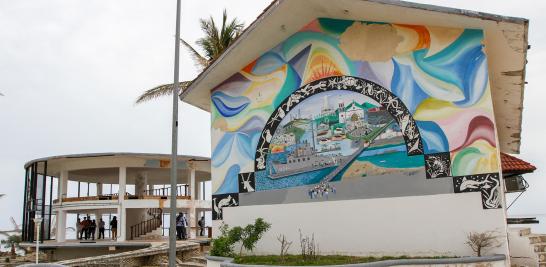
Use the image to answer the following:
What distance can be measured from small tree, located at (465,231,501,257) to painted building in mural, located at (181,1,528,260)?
0.50 feet

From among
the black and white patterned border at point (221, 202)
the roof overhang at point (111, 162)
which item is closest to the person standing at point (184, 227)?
the roof overhang at point (111, 162)

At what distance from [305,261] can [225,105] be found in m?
6.37

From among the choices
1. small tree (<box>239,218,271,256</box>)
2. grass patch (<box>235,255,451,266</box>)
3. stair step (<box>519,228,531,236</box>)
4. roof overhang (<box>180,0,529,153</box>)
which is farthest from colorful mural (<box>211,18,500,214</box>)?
stair step (<box>519,228,531,236</box>)

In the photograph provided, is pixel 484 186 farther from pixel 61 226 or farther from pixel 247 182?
pixel 61 226

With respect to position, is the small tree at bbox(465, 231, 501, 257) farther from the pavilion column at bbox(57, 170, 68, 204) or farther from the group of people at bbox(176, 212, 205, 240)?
the pavilion column at bbox(57, 170, 68, 204)

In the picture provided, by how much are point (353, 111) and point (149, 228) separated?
68.9ft

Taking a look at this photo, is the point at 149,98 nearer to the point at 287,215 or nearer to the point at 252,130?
the point at 252,130

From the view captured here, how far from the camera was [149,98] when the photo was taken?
26766 millimetres

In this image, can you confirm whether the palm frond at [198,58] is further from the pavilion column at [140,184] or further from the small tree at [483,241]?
the small tree at [483,241]

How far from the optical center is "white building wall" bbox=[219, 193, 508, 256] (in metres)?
11.2

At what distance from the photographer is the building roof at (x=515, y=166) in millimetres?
17828

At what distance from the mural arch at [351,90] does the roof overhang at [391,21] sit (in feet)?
5.92

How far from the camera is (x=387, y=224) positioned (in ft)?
40.2

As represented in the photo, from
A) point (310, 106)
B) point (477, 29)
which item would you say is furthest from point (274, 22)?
point (477, 29)
